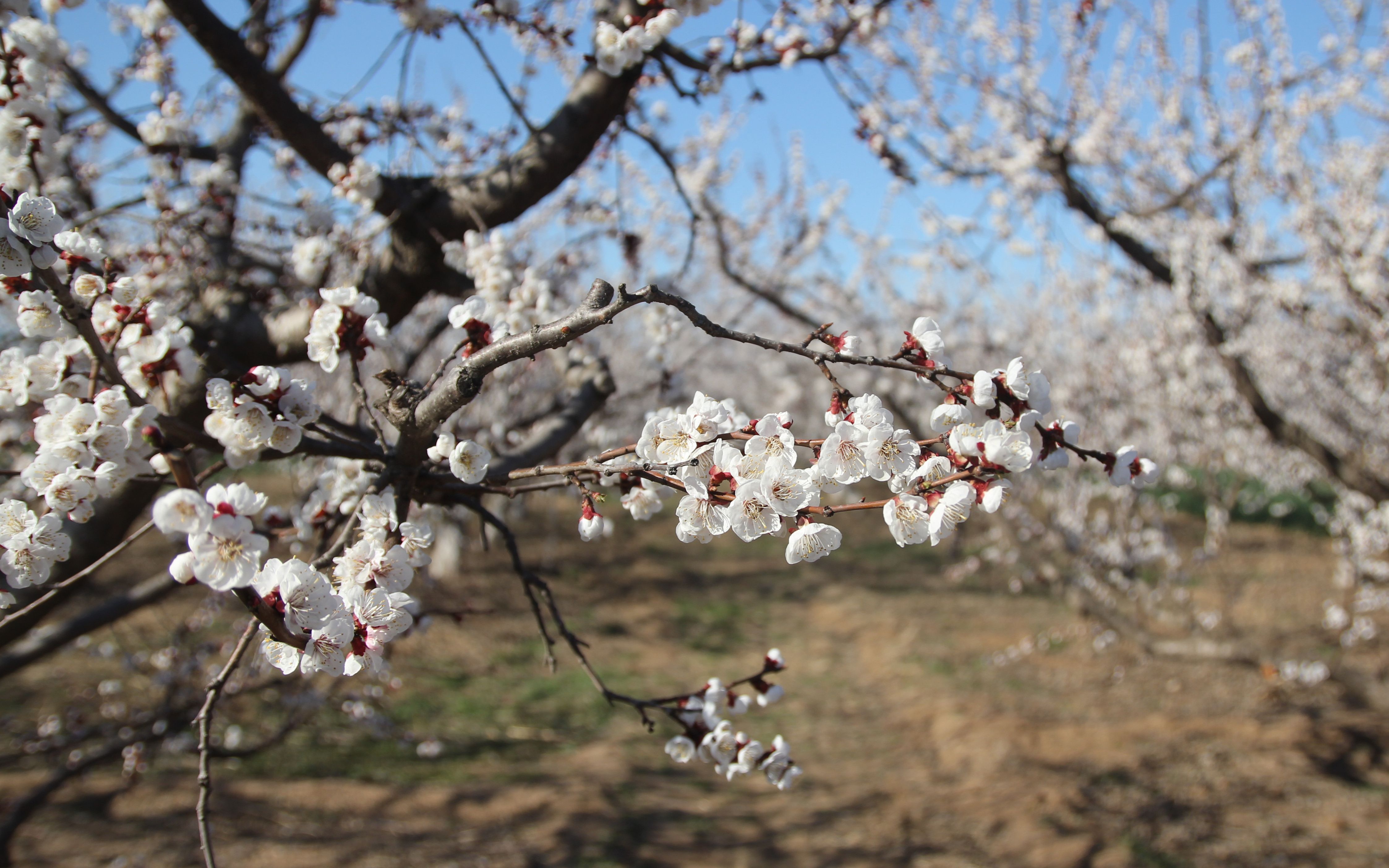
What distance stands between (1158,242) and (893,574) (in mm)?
6285

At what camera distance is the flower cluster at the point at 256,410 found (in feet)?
3.51

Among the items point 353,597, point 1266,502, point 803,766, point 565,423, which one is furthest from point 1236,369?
point 1266,502

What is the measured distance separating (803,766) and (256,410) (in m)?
4.92

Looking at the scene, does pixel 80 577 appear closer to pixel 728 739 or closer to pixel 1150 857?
pixel 728 739

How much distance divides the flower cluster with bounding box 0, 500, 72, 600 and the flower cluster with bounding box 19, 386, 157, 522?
0.06 m

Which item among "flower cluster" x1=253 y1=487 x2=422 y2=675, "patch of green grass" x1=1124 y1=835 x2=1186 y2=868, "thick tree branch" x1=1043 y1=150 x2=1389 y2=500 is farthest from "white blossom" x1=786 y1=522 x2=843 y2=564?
"thick tree branch" x1=1043 y1=150 x2=1389 y2=500

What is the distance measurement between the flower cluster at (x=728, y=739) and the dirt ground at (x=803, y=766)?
8.43 feet

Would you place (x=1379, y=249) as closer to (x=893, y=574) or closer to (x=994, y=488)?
(x=994, y=488)

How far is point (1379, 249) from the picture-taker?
4719 millimetres

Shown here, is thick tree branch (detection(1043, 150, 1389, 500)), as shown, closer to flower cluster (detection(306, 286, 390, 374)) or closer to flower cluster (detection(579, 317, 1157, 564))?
flower cluster (detection(579, 317, 1157, 564))

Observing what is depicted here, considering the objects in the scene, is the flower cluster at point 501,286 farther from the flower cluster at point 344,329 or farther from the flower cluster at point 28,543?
the flower cluster at point 28,543

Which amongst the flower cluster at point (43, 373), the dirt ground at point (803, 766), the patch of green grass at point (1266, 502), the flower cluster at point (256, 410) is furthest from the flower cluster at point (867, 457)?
the patch of green grass at point (1266, 502)

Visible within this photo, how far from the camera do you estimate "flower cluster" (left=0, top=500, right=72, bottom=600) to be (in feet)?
3.47

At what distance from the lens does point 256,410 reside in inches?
42.8
